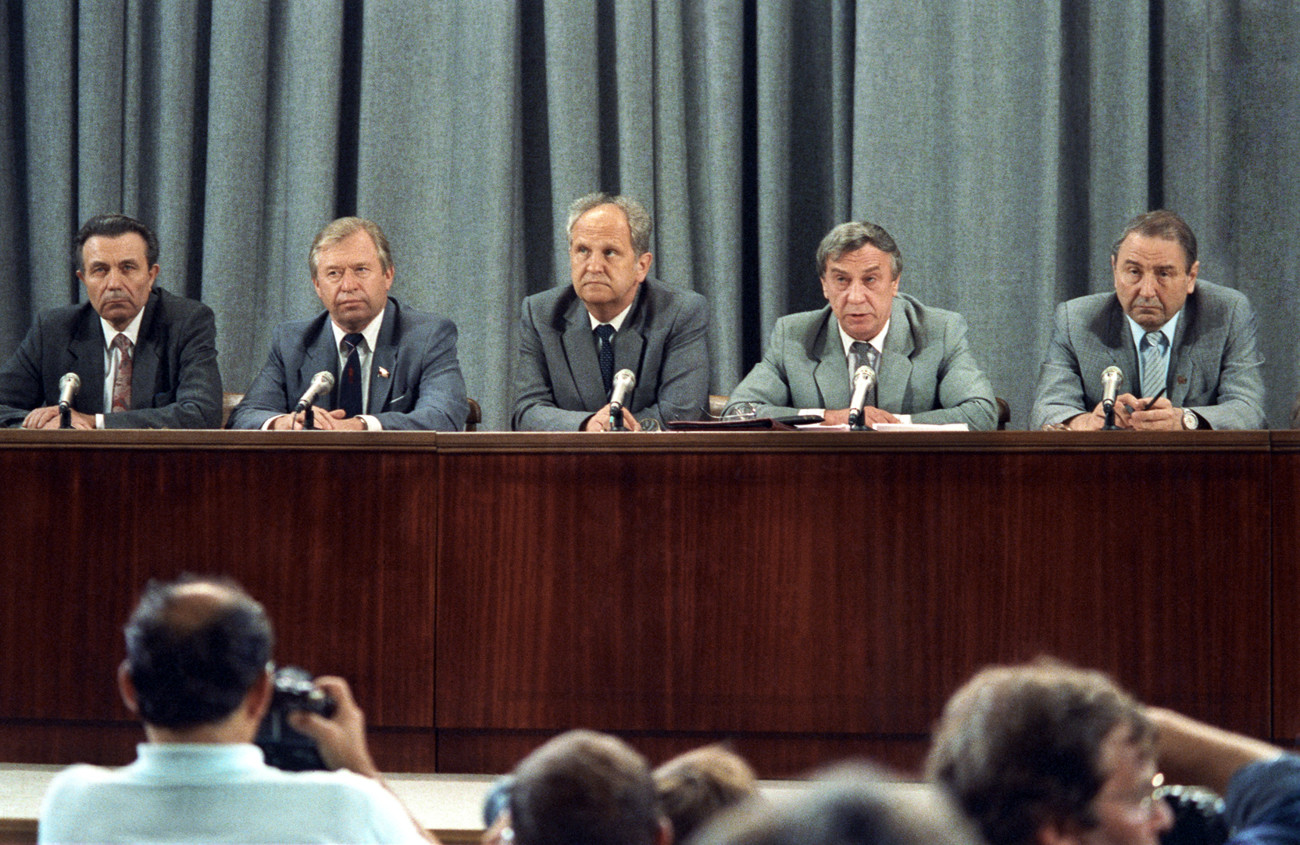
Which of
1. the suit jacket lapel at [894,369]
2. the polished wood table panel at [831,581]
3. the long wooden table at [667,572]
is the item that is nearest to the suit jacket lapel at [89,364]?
the long wooden table at [667,572]

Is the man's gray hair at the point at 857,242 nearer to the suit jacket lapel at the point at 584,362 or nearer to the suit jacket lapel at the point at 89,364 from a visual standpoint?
the suit jacket lapel at the point at 584,362

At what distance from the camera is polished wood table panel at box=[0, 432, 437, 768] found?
3002mm

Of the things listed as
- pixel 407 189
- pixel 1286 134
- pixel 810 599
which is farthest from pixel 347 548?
pixel 1286 134

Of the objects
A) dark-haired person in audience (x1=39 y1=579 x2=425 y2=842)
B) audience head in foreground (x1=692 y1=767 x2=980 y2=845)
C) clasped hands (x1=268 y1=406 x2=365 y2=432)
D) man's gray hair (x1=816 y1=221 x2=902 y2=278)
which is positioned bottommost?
dark-haired person in audience (x1=39 y1=579 x2=425 y2=842)

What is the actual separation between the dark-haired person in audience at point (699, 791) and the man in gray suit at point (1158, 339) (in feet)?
8.99

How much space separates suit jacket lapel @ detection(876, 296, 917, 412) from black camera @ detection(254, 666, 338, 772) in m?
2.67

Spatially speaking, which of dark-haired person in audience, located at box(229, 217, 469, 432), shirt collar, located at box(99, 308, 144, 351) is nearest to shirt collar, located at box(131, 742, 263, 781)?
dark-haired person in audience, located at box(229, 217, 469, 432)

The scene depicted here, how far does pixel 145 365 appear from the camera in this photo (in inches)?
164

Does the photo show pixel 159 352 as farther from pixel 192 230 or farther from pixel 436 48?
pixel 436 48

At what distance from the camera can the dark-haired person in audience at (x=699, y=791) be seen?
1299 millimetres

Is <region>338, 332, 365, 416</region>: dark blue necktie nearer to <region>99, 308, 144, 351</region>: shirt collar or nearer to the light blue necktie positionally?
<region>99, 308, 144, 351</region>: shirt collar

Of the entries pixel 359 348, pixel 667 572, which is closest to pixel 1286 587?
pixel 667 572

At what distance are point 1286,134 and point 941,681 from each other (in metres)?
3.10

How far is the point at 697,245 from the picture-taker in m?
5.27
